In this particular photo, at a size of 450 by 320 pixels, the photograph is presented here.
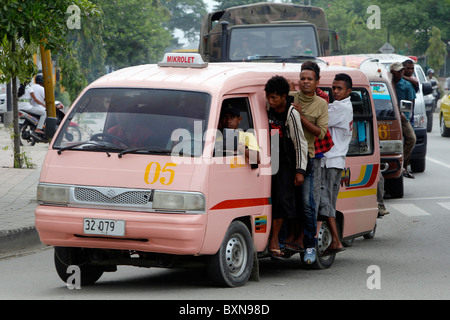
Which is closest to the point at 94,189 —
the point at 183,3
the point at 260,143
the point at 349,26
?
the point at 260,143

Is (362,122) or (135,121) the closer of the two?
(135,121)

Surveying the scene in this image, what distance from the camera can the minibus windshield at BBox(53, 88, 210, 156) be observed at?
7.94 meters

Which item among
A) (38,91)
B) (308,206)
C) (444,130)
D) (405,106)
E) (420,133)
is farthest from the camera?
Answer: (444,130)

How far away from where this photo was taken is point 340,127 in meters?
9.48

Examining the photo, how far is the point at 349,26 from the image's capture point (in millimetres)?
78375

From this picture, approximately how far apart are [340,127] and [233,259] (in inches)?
81.1

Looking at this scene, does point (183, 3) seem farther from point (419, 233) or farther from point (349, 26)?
point (419, 233)

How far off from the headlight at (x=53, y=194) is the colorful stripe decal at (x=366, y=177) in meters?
3.32

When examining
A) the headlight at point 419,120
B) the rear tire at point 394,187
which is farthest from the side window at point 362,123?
the headlight at point 419,120
